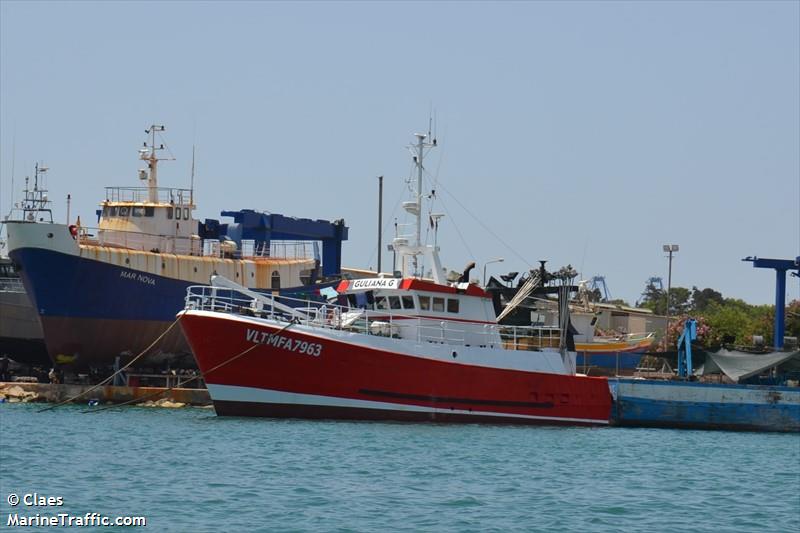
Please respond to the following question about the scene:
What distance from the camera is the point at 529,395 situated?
1474 inches

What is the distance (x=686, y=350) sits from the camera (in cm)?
4222

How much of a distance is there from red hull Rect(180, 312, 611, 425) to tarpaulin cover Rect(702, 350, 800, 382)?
9841 mm

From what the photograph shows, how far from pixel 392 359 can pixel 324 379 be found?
6.07 ft

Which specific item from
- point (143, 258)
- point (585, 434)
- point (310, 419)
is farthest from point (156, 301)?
point (585, 434)

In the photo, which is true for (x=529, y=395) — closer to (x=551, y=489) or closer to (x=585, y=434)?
(x=585, y=434)

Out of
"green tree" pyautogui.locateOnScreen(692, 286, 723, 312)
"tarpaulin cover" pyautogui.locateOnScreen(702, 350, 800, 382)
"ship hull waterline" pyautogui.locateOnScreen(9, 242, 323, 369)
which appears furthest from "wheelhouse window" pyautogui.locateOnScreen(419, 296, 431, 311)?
"green tree" pyautogui.locateOnScreen(692, 286, 723, 312)

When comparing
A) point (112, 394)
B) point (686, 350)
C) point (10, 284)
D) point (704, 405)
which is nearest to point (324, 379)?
point (112, 394)

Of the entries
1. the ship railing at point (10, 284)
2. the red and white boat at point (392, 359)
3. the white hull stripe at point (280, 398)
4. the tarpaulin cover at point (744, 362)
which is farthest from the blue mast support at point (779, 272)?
the ship railing at point (10, 284)

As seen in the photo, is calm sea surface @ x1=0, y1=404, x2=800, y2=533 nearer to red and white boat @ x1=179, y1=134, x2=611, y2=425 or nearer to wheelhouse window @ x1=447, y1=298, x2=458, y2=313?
red and white boat @ x1=179, y1=134, x2=611, y2=425

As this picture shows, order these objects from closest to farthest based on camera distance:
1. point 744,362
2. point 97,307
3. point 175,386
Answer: point 744,362, point 175,386, point 97,307

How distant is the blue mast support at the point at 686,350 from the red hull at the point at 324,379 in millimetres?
8369

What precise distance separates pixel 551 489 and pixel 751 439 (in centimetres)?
1553

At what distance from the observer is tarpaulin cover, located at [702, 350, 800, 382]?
139 feet

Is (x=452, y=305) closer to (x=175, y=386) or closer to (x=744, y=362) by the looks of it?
(x=744, y=362)
